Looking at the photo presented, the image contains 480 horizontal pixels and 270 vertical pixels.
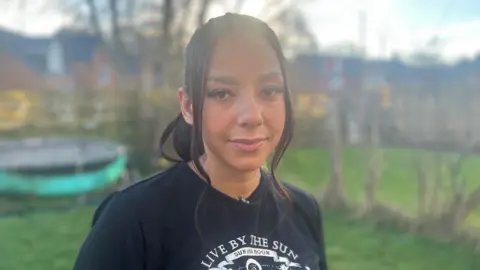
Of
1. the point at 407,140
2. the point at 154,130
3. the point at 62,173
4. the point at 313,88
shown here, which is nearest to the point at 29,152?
the point at 62,173

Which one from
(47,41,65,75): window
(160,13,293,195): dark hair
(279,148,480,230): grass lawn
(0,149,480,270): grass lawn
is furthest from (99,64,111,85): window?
(160,13,293,195): dark hair

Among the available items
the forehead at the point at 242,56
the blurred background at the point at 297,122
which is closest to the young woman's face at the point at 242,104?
the forehead at the point at 242,56

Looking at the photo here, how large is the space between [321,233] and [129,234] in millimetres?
292

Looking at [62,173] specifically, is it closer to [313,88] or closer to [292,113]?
[313,88]

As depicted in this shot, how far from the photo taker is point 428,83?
2.46 meters

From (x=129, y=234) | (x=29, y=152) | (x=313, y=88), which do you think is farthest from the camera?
(x=313, y=88)

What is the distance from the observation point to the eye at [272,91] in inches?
29.7

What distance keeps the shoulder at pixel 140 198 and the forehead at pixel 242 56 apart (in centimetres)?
14

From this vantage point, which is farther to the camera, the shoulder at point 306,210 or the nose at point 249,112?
the shoulder at point 306,210

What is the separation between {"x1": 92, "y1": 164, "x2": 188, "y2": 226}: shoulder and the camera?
704 millimetres

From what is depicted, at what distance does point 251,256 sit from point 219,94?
19 centimetres

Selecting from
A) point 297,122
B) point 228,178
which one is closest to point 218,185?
point 228,178

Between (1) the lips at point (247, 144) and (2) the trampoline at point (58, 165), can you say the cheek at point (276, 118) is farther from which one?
(2) the trampoline at point (58, 165)

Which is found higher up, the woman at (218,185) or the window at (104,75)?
the window at (104,75)
